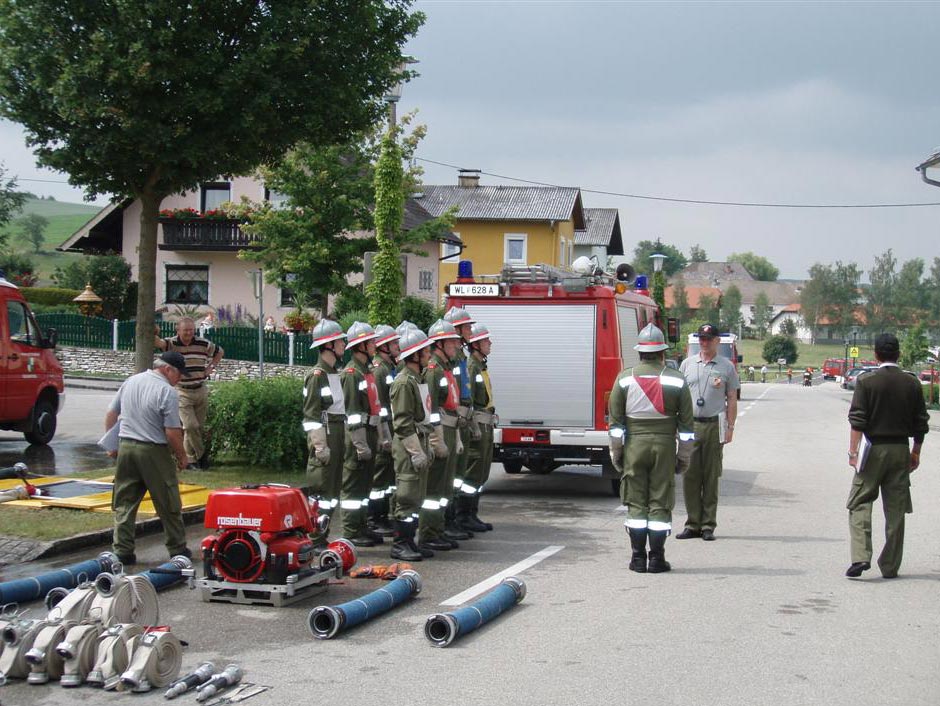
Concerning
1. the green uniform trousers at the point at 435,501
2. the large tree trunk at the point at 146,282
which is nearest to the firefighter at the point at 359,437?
the green uniform trousers at the point at 435,501

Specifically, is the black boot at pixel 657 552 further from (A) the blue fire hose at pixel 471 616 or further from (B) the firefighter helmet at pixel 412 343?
(B) the firefighter helmet at pixel 412 343

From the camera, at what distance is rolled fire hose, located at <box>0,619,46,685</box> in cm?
595

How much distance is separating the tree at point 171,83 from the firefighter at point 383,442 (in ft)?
12.5

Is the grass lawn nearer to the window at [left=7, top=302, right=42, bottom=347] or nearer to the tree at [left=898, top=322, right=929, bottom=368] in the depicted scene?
the window at [left=7, top=302, right=42, bottom=347]

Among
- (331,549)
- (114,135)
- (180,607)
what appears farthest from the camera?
(114,135)

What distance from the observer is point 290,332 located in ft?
115

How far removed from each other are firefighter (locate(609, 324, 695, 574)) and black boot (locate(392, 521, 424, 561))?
1.85 metres

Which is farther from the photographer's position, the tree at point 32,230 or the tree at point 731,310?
the tree at point 731,310

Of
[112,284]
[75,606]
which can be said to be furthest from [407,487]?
[112,284]

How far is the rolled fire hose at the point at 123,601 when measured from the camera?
20.2ft

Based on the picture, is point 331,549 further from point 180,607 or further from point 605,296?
point 605,296

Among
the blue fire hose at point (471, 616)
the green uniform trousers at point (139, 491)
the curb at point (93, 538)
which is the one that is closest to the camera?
the blue fire hose at point (471, 616)

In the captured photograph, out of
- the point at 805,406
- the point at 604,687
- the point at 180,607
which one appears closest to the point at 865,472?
the point at 604,687

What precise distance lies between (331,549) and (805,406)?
34468 mm
